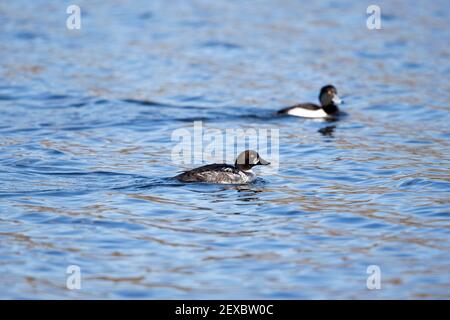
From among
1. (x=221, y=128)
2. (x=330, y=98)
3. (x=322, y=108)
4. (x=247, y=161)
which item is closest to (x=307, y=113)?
(x=322, y=108)

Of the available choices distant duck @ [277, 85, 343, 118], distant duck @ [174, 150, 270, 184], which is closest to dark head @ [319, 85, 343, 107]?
distant duck @ [277, 85, 343, 118]

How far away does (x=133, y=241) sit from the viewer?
11758mm

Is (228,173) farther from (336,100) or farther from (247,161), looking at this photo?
(336,100)

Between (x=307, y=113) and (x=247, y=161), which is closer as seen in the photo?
(x=247, y=161)

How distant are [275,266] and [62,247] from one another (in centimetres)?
271

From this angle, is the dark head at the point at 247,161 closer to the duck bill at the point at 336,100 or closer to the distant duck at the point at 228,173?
the distant duck at the point at 228,173

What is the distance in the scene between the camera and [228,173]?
14430mm

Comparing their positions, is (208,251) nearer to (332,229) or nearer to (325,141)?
Answer: (332,229)

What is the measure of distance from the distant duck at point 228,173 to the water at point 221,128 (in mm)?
169

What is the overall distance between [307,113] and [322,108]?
0.42m

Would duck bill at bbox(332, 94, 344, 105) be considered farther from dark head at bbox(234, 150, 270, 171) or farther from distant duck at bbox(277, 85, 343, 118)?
dark head at bbox(234, 150, 270, 171)

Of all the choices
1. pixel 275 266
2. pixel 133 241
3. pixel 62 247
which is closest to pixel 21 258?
pixel 62 247

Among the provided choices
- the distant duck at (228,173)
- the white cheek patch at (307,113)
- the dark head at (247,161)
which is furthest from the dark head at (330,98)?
the dark head at (247,161)
